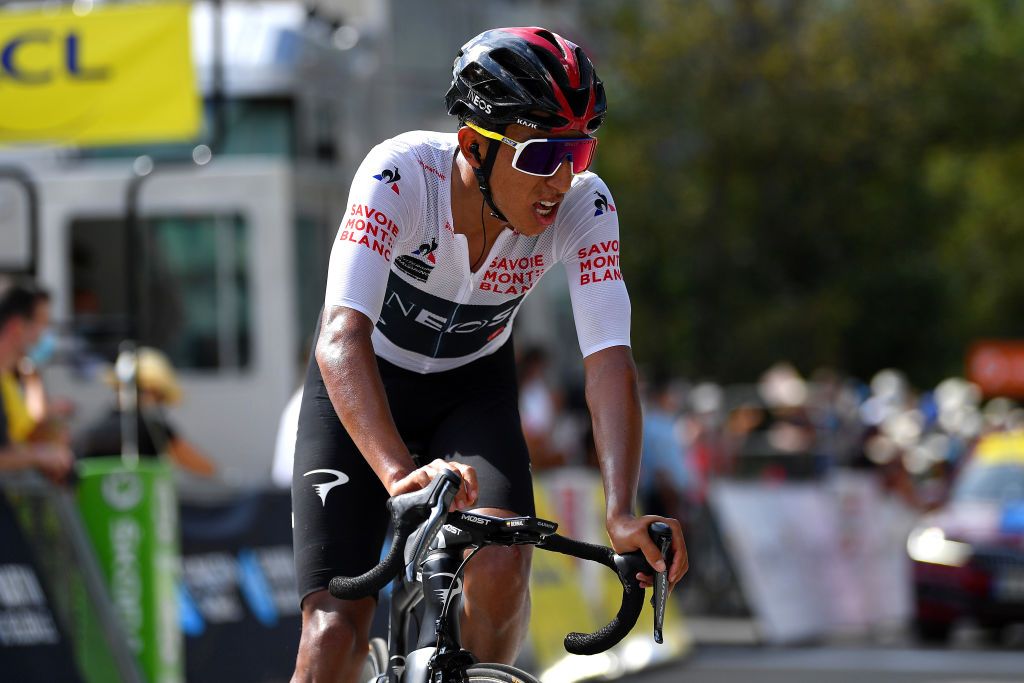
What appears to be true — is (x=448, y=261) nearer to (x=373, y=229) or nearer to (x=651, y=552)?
(x=373, y=229)

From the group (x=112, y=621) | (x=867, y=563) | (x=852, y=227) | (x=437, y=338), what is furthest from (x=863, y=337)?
(x=437, y=338)

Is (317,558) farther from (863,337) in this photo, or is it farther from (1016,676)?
(863,337)

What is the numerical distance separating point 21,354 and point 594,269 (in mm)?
4938

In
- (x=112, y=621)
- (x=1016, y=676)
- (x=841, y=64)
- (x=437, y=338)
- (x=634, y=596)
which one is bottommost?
(x=1016, y=676)

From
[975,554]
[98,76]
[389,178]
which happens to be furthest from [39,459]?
[975,554]

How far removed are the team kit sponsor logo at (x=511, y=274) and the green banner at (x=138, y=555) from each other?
4424 millimetres

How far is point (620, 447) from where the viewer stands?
13.8 feet

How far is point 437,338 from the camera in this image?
15.6 feet

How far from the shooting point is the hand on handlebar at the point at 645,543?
388 cm

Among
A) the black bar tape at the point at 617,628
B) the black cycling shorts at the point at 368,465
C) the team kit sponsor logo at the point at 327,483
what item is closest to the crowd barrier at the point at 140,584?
the black cycling shorts at the point at 368,465

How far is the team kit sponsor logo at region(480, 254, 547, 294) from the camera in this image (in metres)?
4.60

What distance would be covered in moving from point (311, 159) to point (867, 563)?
6.47m

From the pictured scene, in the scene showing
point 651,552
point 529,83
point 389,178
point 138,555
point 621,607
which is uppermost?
point 529,83

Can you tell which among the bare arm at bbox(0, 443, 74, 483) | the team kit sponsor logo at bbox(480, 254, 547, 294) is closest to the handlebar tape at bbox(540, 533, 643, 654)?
the team kit sponsor logo at bbox(480, 254, 547, 294)
